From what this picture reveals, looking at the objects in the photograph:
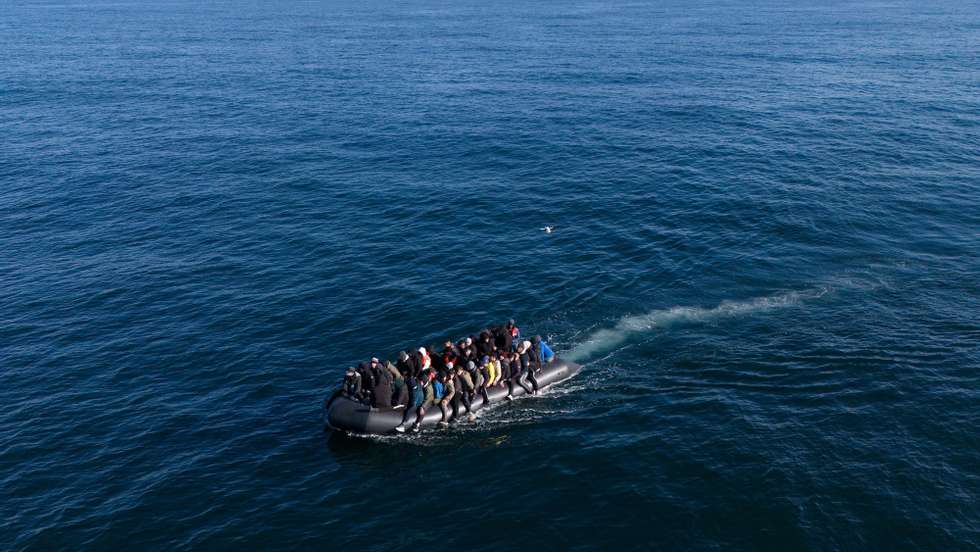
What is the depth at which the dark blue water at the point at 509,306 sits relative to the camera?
28.2m

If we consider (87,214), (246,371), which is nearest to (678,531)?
(246,371)

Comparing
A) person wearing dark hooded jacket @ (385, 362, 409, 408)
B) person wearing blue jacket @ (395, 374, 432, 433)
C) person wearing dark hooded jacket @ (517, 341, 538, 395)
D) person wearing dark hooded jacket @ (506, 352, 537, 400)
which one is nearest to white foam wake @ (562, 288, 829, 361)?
person wearing dark hooded jacket @ (517, 341, 538, 395)

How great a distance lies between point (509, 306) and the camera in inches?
1721

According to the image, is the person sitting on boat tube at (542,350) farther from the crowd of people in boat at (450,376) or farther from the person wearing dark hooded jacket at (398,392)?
the person wearing dark hooded jacket at (398,392)

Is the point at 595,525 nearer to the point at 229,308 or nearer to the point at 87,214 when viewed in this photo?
the point at 229,308

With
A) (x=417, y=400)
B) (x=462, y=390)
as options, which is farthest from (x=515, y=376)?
(x=417, y=400)

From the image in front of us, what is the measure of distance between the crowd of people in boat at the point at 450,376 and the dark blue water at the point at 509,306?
1.42m

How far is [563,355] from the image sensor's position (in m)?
38.5

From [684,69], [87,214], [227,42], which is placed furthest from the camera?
[227,42]

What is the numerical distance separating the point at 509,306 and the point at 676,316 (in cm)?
966

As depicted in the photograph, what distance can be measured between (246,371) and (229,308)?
774 cm

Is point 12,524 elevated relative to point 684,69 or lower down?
lower down

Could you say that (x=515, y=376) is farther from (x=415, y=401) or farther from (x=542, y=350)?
(x=415, y=401)

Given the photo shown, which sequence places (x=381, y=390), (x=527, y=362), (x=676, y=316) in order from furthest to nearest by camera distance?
(x=676, y=316) < (x=527, y=362) < (x=381, y=390)
